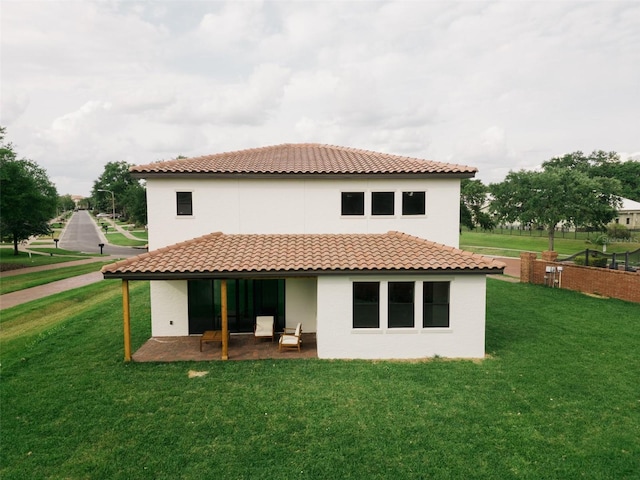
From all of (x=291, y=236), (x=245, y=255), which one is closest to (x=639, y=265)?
(x=291, y=236)

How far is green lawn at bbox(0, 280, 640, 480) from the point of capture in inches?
252

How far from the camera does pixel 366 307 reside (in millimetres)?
11406

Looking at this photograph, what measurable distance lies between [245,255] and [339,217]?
3.99 meters

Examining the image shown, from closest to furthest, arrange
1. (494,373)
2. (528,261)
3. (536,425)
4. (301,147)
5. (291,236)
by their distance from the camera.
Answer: (536,425), (494,373), (291,236), (301,147), (528,261)

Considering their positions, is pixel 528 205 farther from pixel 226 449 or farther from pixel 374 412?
pixel 226 449

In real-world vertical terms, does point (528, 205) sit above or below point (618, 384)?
above

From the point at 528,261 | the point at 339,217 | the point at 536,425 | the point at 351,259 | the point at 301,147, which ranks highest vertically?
the point at 301,147

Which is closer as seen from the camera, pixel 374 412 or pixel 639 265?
pixel 374 412

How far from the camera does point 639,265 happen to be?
1823cm

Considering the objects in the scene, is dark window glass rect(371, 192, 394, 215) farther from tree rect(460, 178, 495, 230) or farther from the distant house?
the distant house

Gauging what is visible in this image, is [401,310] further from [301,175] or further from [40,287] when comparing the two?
[40,287]

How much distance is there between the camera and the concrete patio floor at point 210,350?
11.3 meters

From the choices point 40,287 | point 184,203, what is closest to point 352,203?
point 184,203

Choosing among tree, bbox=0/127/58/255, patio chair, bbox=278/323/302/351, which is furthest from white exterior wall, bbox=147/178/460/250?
tree, bbox=0/127/58/255
